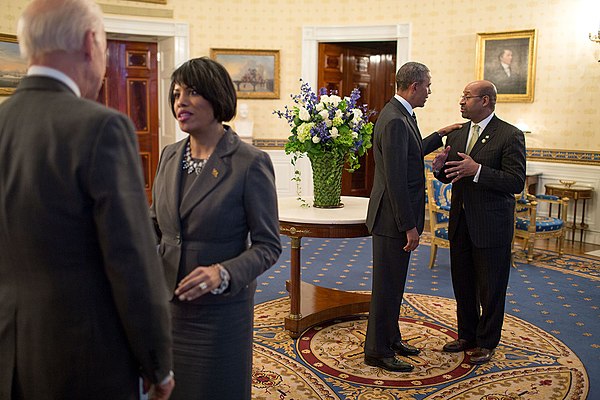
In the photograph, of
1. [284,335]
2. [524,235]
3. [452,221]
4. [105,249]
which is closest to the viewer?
[105,249]

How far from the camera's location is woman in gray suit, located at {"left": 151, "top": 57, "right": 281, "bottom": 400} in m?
2.22

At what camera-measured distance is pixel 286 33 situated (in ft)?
34.4

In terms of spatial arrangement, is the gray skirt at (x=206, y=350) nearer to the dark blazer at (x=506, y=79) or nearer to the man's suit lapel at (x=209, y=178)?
the man's suit lapel at (x=209, y=178)

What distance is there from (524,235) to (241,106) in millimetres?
5155

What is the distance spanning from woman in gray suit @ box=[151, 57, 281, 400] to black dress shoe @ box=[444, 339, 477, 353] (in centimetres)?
240

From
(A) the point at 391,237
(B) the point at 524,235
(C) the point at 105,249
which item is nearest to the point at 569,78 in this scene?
(B) the point at 524,235

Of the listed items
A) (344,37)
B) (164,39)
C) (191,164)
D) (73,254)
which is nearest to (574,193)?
(344,37)

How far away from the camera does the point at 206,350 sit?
2256mm

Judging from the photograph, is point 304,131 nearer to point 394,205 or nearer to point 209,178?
point 394,205

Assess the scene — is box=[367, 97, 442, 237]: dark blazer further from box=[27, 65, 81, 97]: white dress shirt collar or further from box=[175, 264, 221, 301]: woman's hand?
box=[27, 65, 81, 97]: white dress shirt collar

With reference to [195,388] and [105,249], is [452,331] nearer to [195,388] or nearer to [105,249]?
[195,388]

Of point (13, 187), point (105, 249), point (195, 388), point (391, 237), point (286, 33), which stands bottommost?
point (195, 388)

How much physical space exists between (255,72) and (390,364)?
7391 millimetres

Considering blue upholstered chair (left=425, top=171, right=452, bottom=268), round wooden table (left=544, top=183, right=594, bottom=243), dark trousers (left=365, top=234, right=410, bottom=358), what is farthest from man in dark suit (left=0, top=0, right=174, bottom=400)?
round wooden table (left=544, top=183, right=594, bottom=243)
